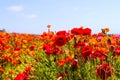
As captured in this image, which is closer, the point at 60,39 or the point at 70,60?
the point at 70,60

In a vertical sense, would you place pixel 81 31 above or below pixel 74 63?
above

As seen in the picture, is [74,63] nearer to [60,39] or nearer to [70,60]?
[70,60]

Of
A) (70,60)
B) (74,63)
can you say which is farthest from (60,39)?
(74,63)

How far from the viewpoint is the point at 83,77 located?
5.50m

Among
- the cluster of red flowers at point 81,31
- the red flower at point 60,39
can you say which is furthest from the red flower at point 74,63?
the cluster of red flowers at point 81,31

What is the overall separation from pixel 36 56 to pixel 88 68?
232cm

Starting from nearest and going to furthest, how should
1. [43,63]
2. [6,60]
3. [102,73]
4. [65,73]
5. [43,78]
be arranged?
[102,73], [65,73], [43,78], [43,63], [6,60]

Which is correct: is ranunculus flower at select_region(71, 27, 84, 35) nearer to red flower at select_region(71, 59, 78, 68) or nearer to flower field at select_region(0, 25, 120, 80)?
flower field at select_region(0, 25, 120, 80)

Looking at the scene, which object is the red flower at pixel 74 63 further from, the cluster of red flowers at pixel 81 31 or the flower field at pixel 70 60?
the cluster of red flowers at pixel 81 31

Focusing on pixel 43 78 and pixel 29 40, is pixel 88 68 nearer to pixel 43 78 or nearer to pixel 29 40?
pixel 43 78

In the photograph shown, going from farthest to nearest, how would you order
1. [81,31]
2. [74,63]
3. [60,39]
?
[81,31] → [60,39] → [74,63]

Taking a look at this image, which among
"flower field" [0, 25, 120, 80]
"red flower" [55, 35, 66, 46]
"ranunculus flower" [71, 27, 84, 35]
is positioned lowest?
"flower field" [0, 25, 120, 80]

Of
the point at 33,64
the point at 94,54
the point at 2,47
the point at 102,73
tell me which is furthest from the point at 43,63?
the point at 102,73

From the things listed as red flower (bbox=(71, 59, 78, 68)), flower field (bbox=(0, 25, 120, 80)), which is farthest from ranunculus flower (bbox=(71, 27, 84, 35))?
red flower (bbox=(71, 59, 78, 68))
